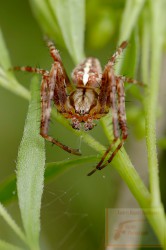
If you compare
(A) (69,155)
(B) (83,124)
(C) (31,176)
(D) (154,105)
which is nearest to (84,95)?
(B) (83,124)

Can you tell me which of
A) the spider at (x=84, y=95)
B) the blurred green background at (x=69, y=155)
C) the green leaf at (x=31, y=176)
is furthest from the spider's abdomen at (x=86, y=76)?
the green leaf at (x=31, y=176)

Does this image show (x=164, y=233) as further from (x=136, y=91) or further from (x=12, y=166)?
(x=12, y=166)

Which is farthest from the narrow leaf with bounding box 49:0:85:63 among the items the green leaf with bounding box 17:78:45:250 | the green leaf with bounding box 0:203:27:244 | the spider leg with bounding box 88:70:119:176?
the green leaf with bounding box 0:203:27:244

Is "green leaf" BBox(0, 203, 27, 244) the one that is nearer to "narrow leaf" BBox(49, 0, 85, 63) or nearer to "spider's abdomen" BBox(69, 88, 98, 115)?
"spider's abdomen" BBox(69, 88, 98, 115)

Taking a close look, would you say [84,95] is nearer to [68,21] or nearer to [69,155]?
[68,21]

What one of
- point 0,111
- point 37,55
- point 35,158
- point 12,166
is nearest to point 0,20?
point 37,55

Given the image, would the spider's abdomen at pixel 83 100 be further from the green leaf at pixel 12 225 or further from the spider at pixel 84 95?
the green leaf at pixel 12 225
